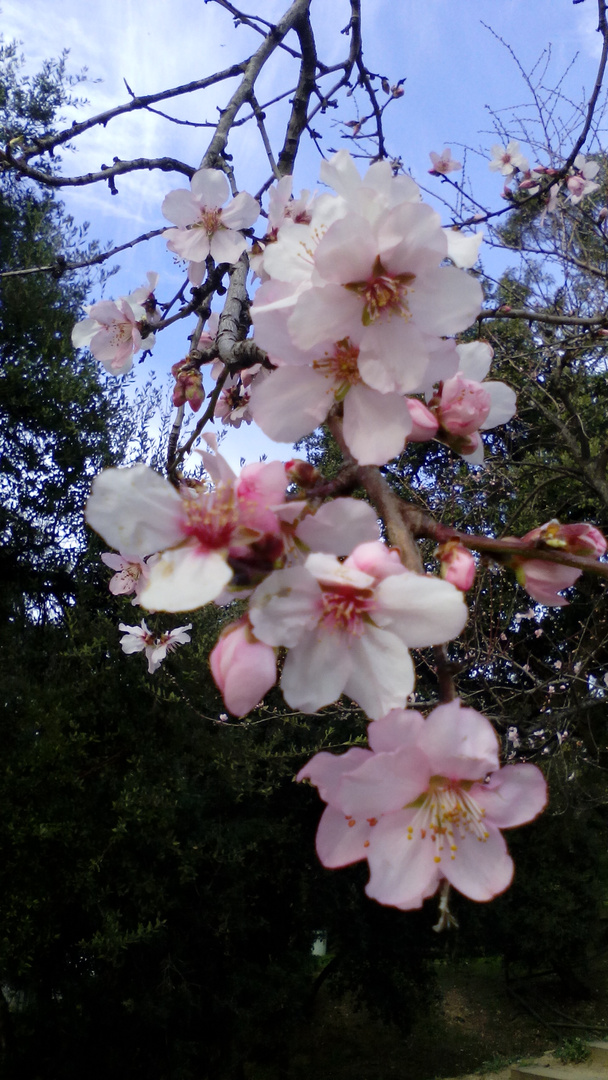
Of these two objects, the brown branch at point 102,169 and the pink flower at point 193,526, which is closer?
the pink flower at point 193,526

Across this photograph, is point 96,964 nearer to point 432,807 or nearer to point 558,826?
point 558,826

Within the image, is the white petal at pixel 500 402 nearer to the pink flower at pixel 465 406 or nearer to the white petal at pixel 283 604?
the pink flower at pixel 465 406

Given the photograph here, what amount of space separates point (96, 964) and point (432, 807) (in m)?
5.48

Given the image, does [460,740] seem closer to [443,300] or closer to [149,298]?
[443,300]

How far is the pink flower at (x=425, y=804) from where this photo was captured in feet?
1.58

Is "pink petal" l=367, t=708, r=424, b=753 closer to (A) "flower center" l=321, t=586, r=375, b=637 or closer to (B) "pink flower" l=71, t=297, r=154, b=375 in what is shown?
(A) "flower center" l=321, t=586, r=375, b=637

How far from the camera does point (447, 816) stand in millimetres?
521

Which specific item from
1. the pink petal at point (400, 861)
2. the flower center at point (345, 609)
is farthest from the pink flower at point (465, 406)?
the pink petal at point (400, 861)

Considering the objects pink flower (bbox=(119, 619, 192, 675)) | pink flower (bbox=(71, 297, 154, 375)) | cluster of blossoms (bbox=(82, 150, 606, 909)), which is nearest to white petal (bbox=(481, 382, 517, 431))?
cluster of blossoms (bbox=(82, 150, 606, 909))

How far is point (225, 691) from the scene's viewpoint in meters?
0.51

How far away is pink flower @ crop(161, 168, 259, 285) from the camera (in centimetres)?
139

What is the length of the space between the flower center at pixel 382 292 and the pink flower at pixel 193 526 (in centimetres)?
16

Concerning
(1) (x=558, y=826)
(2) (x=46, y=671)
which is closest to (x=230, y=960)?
(2) (x=46, y=671)

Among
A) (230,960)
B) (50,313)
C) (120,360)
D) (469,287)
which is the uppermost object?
(50,313)
